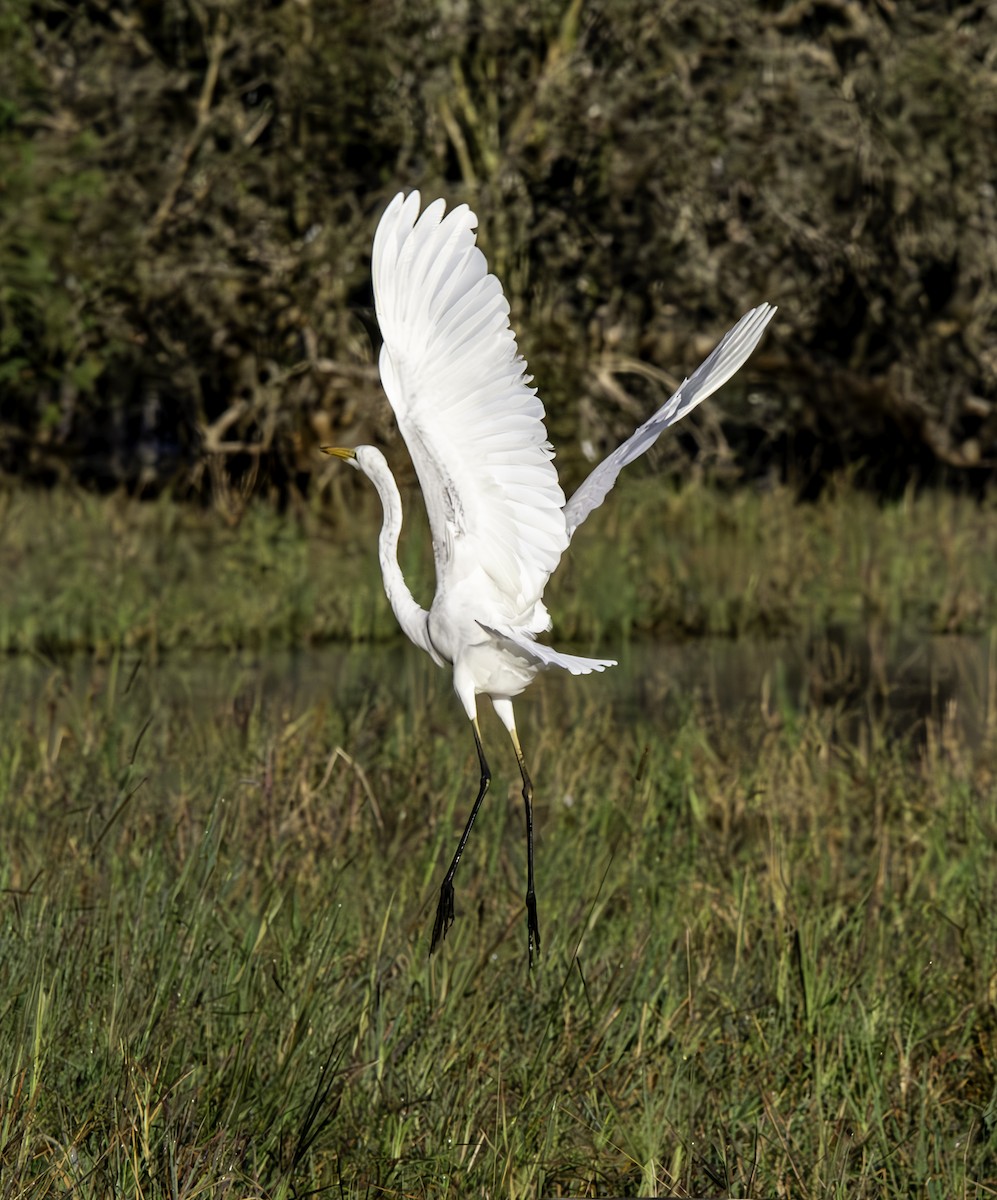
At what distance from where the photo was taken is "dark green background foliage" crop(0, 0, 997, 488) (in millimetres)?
10867

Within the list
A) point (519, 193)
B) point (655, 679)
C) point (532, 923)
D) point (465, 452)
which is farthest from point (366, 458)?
point (519, 193)

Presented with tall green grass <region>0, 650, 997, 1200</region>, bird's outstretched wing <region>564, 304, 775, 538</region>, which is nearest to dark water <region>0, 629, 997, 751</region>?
tall green grass <region>0, 650, 997, 1200</region>

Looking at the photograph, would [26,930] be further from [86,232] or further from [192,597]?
[86,232]

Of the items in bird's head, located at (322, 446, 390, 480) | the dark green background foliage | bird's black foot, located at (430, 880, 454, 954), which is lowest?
bird's black foot, located at (430, 880, 454, 954)

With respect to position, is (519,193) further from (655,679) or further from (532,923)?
(532,923)

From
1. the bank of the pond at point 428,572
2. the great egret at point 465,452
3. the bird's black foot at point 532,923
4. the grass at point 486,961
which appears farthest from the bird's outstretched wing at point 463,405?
the bank of the pond at point 428,572

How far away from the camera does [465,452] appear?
2.69 m

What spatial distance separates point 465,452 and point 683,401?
1.14 feet

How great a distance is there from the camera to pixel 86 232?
1158 centimetres

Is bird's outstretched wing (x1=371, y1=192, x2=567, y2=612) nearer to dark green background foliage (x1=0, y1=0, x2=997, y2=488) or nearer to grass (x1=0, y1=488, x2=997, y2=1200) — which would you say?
grass (x1=0, y1=488, x2=997, y2=1200)

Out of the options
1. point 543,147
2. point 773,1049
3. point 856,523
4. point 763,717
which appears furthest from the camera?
point 543,147

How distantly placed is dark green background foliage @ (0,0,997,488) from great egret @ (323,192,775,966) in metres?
7.44

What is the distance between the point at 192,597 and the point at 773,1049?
5.75 m

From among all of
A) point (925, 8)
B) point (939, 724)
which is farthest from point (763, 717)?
point (925, 8)
